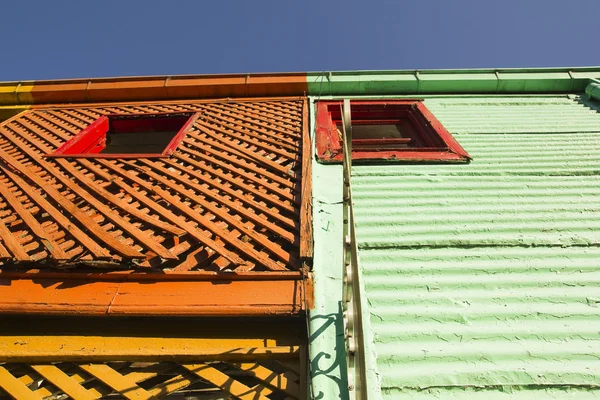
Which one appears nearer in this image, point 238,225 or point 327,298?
point 327,298

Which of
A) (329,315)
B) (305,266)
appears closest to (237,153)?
(305,266)

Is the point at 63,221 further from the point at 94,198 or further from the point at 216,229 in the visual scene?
the point at 216,229

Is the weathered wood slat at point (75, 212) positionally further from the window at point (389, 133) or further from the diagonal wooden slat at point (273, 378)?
the window at point (389, 133)

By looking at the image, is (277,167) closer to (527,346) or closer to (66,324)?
(66,324)

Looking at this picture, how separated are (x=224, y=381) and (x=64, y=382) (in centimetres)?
82

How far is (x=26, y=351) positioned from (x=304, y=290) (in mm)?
1546

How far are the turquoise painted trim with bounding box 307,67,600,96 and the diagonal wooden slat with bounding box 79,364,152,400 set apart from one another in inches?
165

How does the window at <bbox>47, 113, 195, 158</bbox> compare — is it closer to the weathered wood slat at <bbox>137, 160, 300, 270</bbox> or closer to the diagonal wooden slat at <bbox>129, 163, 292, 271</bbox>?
the weathered wood slat at <bbox>137, 160, 300, 270</bbox>

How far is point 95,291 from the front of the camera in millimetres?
2059

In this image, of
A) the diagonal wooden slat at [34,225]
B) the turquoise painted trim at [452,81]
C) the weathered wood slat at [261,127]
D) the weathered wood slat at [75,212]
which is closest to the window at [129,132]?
the weathered wood slat at [261,127]

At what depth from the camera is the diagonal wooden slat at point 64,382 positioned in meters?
1.71

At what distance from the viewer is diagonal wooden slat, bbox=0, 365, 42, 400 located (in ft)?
5.55

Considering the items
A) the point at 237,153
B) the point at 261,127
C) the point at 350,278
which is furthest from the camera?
the point at 261,127

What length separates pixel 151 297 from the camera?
202 centimetres
